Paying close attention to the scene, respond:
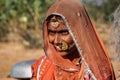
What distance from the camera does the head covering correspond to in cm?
361

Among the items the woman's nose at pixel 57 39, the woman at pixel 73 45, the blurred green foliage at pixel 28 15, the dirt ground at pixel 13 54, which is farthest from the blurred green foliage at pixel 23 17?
the woman's nose at pixel 57 39

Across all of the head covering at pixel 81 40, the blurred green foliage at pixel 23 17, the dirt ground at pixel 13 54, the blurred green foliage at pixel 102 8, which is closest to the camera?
the head covering at pixel 81 40

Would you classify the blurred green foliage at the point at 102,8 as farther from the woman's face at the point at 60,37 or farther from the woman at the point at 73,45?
the woman's face at the point at 60,37

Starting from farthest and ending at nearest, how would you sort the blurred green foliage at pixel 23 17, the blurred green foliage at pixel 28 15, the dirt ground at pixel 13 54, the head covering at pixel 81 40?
the blurred green foliage at pixel 28 15, the blurred green foliage at pixel 23 17, the dirt ground at pixel 13 54, the head covering at pixel 81 40

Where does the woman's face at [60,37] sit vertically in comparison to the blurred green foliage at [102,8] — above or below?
above

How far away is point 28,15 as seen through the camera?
10953 millimetres

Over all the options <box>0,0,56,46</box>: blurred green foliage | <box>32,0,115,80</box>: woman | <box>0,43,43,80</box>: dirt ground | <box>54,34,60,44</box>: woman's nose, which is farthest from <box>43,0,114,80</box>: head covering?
<box>0,0,56,46</box>: blurred green foliage

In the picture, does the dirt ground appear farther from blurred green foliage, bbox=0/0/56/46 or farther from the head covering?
the head covering

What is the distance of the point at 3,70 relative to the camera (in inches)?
351

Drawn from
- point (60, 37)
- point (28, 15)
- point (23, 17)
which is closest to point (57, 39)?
point (60, 37)

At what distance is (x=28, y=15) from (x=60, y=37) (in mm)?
7357

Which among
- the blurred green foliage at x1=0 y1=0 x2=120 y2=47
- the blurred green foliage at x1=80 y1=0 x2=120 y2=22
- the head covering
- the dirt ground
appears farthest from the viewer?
the blurred green foliage at x1=80 y1=0 x2=120 y2=22

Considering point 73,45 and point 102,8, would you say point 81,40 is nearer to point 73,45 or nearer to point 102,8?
point 73,45

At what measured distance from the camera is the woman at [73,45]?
3621mm
